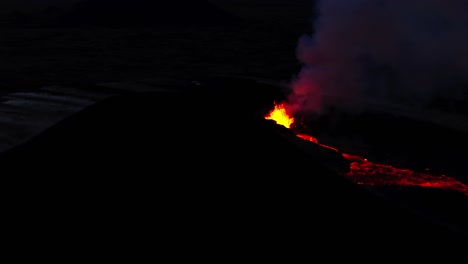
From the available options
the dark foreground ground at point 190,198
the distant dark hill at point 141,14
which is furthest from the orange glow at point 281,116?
the distant dark hill at point 141,14

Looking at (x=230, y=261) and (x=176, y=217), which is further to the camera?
(x=176, y=217)

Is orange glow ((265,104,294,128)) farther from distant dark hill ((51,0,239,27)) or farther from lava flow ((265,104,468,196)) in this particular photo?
distant dark hill ((51,0,239,27))

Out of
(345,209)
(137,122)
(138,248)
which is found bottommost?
(138,248)

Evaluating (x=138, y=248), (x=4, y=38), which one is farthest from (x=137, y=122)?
(x=4, y=38)

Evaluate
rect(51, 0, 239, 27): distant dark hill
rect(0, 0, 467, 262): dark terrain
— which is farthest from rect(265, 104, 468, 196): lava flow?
rect(51, 0, 239, 27): distant dark hill

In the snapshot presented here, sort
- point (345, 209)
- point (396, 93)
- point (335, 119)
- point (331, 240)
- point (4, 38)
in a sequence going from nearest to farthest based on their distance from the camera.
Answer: point (331, 240) < point (345, 209) < point (335, 119) < point (396, 93) < point (4, 38)

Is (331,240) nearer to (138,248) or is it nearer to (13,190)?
(138,248)

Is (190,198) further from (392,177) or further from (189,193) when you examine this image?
(392,177)
